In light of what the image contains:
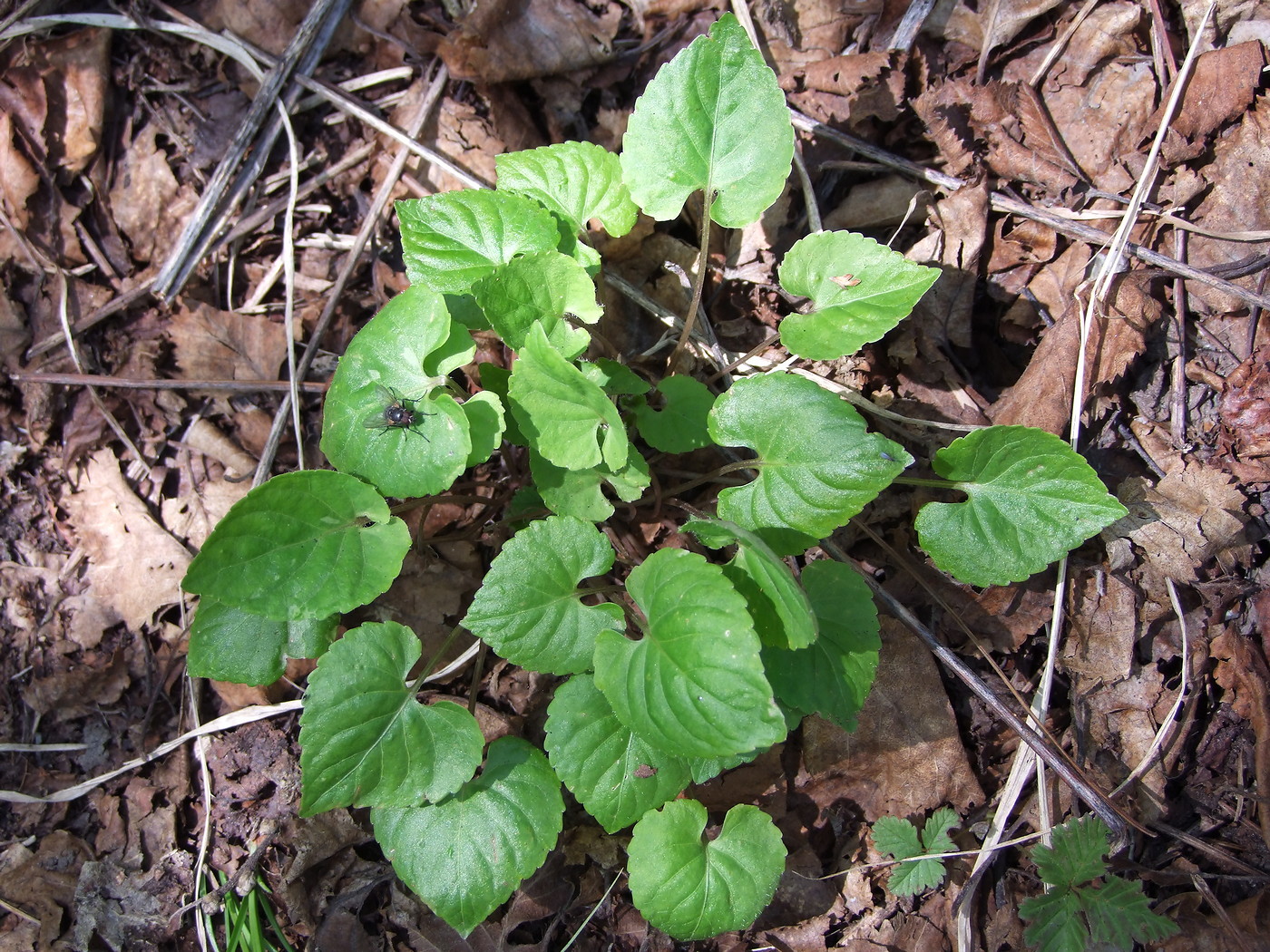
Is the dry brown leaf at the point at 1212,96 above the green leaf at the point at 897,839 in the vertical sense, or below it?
above

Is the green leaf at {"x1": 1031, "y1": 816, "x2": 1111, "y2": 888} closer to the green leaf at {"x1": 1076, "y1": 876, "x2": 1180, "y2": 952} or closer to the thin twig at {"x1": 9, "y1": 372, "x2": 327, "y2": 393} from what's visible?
the green leaf at {"x1": 1076, "y1": 876, "x2": 1180, "y2": 952}

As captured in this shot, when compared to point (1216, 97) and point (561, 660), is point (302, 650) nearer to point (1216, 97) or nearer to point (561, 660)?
point (561, 660)

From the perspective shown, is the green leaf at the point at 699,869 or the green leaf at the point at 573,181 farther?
the green leaf at the point at 573,181

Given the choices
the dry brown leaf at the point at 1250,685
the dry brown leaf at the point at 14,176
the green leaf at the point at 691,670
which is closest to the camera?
the green leaf at the point at 691,670

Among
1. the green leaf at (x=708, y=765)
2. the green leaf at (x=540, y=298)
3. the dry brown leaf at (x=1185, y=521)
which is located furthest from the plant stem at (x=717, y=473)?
the dry brown leaf at (x=1185, y=521)

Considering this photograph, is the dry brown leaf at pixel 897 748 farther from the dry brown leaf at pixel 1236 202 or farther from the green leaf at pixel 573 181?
the green leaf at pixel 573 181

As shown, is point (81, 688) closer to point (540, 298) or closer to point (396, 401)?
point (396, 401)

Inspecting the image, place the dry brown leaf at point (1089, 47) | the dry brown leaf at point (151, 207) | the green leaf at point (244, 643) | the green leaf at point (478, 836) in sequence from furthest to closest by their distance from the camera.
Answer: the dry brown leaf at point (151, 207) < the dry brown leaf at point (1089, 47) < the green leaf at point (244, 643) < the green leaf at point (478, 836)
